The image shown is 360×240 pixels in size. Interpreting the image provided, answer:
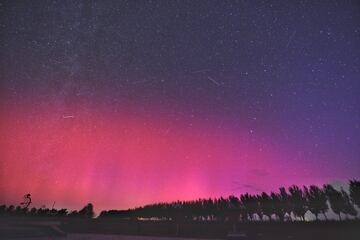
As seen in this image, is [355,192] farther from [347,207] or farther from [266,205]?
[266,205]

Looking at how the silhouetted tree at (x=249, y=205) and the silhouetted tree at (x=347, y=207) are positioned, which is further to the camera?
the silhouetted tree at (x=249, y=205)

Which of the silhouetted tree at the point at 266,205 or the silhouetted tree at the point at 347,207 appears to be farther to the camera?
the silhouetted tree at the point at 266,205

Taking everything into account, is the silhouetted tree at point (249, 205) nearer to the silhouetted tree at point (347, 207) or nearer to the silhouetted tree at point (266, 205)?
the silhouetted tree at point (266, 205)

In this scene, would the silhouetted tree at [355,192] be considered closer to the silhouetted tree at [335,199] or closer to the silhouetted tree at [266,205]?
the silhouetted tree at [335,199]

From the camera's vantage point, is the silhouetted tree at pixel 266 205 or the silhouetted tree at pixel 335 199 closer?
the silhouetted tree at pixel 335 199

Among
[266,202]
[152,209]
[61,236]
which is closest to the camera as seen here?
[61,236]

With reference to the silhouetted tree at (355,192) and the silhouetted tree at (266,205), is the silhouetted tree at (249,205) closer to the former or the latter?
the silhouetted tree at (266,205)

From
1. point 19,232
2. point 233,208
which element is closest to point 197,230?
A: point 19,232

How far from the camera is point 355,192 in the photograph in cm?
7225

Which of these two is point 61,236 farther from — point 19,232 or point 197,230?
point 197,230

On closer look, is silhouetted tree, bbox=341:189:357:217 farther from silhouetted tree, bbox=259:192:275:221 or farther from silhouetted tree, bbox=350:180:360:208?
silhouetted tree, bbox=259:192:275:221

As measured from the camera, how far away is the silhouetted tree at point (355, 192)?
70812mm

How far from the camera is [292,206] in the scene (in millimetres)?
83688

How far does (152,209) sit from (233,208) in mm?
38683
